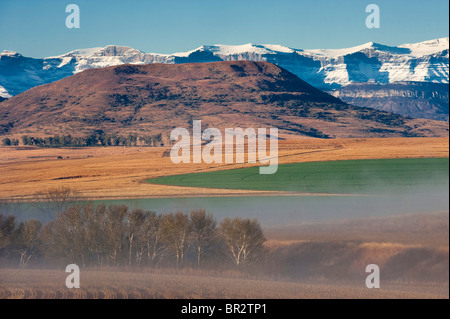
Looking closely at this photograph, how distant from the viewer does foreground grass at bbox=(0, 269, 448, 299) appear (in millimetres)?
21453

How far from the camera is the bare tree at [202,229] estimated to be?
33531mm

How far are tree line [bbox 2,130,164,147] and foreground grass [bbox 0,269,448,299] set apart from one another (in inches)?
4725

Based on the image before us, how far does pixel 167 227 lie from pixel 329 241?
11.2 metres

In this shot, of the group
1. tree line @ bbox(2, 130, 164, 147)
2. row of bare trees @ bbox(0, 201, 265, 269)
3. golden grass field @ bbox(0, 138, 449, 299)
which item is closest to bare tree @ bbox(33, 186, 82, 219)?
row of bare trees @ bbox(0, 201, 265, 269)

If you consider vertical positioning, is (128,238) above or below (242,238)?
below

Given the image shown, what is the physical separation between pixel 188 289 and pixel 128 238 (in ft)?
40.4

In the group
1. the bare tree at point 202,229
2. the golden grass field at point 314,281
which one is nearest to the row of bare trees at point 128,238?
the bare tree at point 202,229

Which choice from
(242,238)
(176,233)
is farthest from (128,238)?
(242,238)

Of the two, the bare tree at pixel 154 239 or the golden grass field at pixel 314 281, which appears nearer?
the golden grass field at pixel 314 281

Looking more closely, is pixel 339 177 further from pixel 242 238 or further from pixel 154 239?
pixel 154 239

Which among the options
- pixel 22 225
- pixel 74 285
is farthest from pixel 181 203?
pixel 74 285

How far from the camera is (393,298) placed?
20203 mm

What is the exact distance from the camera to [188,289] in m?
23.7

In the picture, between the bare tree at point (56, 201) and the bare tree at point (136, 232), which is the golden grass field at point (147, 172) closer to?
the bare tree at point (56, 201)
